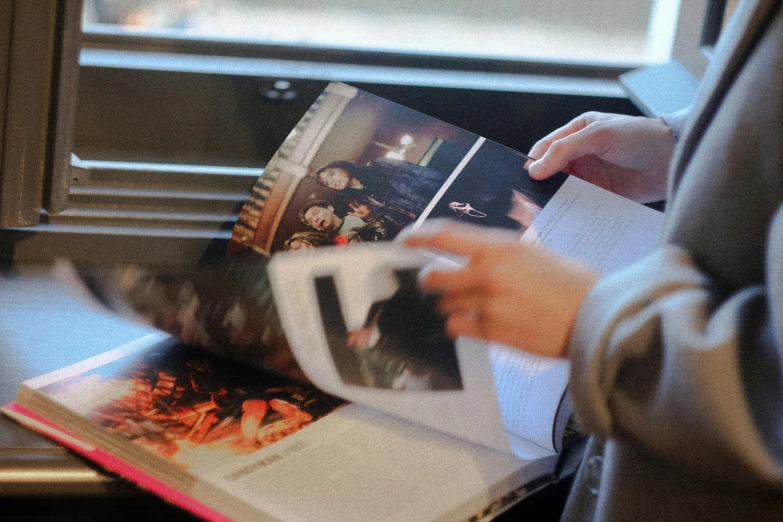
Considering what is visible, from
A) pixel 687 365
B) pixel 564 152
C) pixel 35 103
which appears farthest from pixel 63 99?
pixel 687 365

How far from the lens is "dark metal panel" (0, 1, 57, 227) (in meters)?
0.67

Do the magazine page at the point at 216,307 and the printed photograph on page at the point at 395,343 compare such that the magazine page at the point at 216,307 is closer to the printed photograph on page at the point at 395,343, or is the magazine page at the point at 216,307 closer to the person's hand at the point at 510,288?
the printed photograph on page at the point at 395,343

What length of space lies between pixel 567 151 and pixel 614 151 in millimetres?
64

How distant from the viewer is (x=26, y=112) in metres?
0.69

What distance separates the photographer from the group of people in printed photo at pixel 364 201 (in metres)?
0.69

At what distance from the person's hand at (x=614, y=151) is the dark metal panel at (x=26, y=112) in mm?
434

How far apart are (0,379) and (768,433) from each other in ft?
1.92

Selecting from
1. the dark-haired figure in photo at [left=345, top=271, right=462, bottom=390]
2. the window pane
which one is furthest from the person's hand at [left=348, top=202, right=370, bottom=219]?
the window pane

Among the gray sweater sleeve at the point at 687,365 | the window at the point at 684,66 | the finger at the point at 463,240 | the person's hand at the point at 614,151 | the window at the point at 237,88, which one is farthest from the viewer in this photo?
the window at the point at 684,66

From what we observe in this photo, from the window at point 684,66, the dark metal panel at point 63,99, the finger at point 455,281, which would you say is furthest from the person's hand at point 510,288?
the window at point 684,66

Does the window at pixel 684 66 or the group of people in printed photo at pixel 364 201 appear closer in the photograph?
the group of people in printed photo at pixel 364 201

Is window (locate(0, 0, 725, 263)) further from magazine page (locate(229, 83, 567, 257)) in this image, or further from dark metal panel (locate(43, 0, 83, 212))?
magazine page (locate(229, 83, 567, 257))

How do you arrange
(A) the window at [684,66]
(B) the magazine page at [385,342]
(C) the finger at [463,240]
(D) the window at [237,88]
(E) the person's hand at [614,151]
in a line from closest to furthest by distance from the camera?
1. (C) the finger at [463,240]
2. (B) the magazine page at [385,342]
3. (E) the person's hand at [614,151]
4. (D) the window at [237,88]
5. (A) the window at [684,66]

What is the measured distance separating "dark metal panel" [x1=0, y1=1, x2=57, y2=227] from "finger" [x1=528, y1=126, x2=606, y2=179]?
17.1 inches
